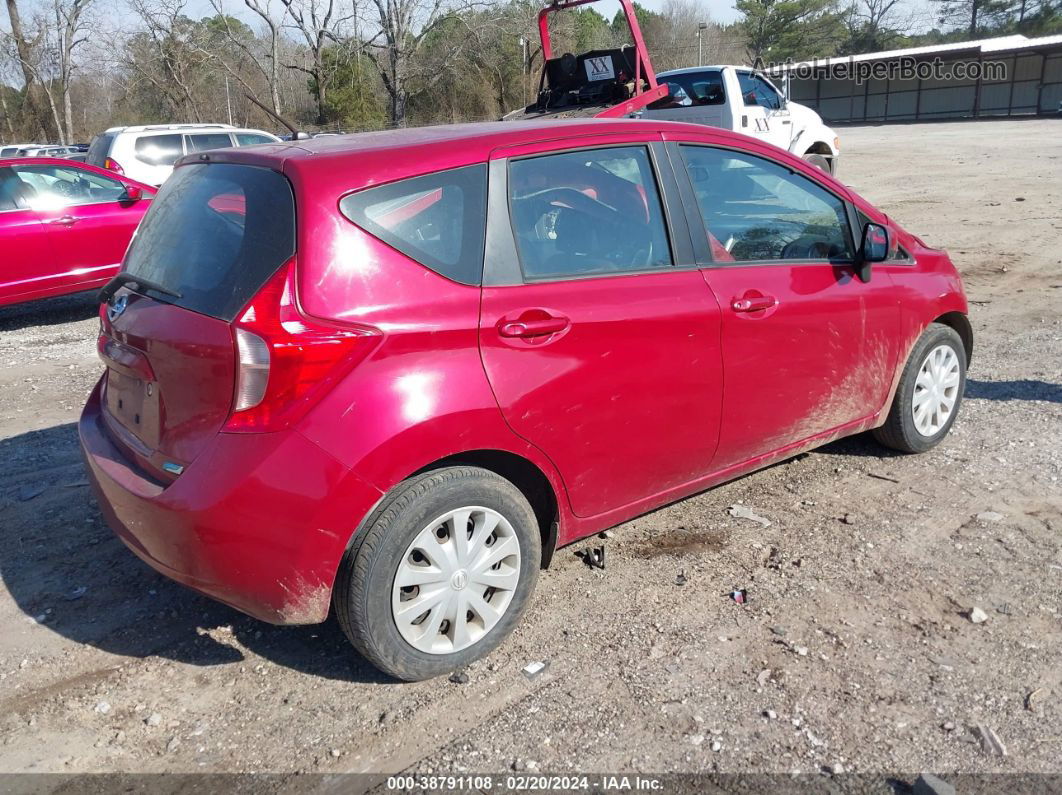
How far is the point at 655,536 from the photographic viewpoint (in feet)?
13.5

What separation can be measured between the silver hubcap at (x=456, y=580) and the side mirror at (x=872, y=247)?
7.20ft

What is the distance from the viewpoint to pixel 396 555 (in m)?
2.88

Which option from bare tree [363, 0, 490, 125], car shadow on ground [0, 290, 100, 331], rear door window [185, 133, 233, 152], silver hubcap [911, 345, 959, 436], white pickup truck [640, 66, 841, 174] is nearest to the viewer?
silver hubcap [911, 345, 959, 436]

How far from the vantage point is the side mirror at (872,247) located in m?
4.16

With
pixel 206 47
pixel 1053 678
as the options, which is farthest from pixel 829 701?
pixel 206 47

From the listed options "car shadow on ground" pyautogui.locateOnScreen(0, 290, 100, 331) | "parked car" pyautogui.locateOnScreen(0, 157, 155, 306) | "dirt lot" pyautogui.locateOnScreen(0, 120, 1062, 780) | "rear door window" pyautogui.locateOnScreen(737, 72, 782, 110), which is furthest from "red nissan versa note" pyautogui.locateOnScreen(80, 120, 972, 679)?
"rear door window" pyautogui.locateOnScreen(737, 72, 782, 110)

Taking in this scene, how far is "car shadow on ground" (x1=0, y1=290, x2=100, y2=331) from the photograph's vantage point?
9320 millimetres

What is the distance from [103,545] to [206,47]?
140 feet

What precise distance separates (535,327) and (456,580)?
0.90m

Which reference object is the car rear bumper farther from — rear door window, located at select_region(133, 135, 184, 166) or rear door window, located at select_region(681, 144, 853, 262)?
rear door window, located at select_region(133, 135, 184, 166)

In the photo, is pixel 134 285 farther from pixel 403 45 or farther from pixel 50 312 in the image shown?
pixel 403 45

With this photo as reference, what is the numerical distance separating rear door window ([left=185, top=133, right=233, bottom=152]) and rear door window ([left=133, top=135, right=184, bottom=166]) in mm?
225

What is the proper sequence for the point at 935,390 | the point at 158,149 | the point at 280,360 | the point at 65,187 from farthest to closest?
the point at 158,149
the point at 65,187
the point at 935,390
the point at 280,360

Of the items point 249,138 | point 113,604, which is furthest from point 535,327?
point 249,138
